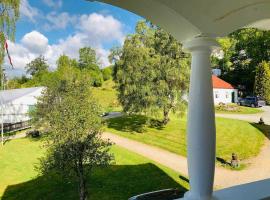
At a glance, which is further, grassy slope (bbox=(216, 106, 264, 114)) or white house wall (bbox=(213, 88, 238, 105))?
white house wall (bbox=(213, 88, 238, 105))

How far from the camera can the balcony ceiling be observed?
7.45 ft

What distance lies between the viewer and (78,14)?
3337 inches

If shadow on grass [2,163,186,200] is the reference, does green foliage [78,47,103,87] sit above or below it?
above

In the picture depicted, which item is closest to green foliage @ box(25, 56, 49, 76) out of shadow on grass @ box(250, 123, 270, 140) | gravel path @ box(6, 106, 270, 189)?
gravel path @ box(6, 106, 270, 189)

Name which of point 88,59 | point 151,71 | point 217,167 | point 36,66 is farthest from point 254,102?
point 36,66

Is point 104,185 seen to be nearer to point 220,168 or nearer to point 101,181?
point 101,181

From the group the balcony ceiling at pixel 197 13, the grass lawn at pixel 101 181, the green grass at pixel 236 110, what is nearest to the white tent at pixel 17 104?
the grass lawn at pixel 101 181

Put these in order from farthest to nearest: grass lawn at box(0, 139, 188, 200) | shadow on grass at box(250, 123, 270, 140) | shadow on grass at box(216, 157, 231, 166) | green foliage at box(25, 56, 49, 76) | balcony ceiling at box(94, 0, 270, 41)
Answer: green foliage at box(25, 56, 49, 76) < shadow on grass at box(250, 123, 270, 140) < shadow on grass at box(216, 157, 231, 166) < grass lawn at box(0, 139, 188, 200) < balcony ceiling at box(94, 0, 270, 41)

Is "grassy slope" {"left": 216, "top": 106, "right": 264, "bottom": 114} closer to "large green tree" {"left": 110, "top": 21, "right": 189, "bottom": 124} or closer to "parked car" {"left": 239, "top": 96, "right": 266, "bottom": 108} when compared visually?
"parked car" {"left": 239, "top": 96, "right": 266, "bottom": 108}

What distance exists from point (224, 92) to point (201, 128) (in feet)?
106

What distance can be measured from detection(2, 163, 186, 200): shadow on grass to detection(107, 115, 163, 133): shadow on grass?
7.36m

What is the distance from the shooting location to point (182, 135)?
18.5 metres

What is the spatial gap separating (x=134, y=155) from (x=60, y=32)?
87218 mm

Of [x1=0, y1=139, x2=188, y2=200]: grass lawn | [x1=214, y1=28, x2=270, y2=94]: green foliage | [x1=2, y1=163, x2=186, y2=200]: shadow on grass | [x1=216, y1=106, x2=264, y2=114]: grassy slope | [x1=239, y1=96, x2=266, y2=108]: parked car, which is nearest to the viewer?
[x1=2, y1=163, x2=186, y2=200]: shadow on grass
